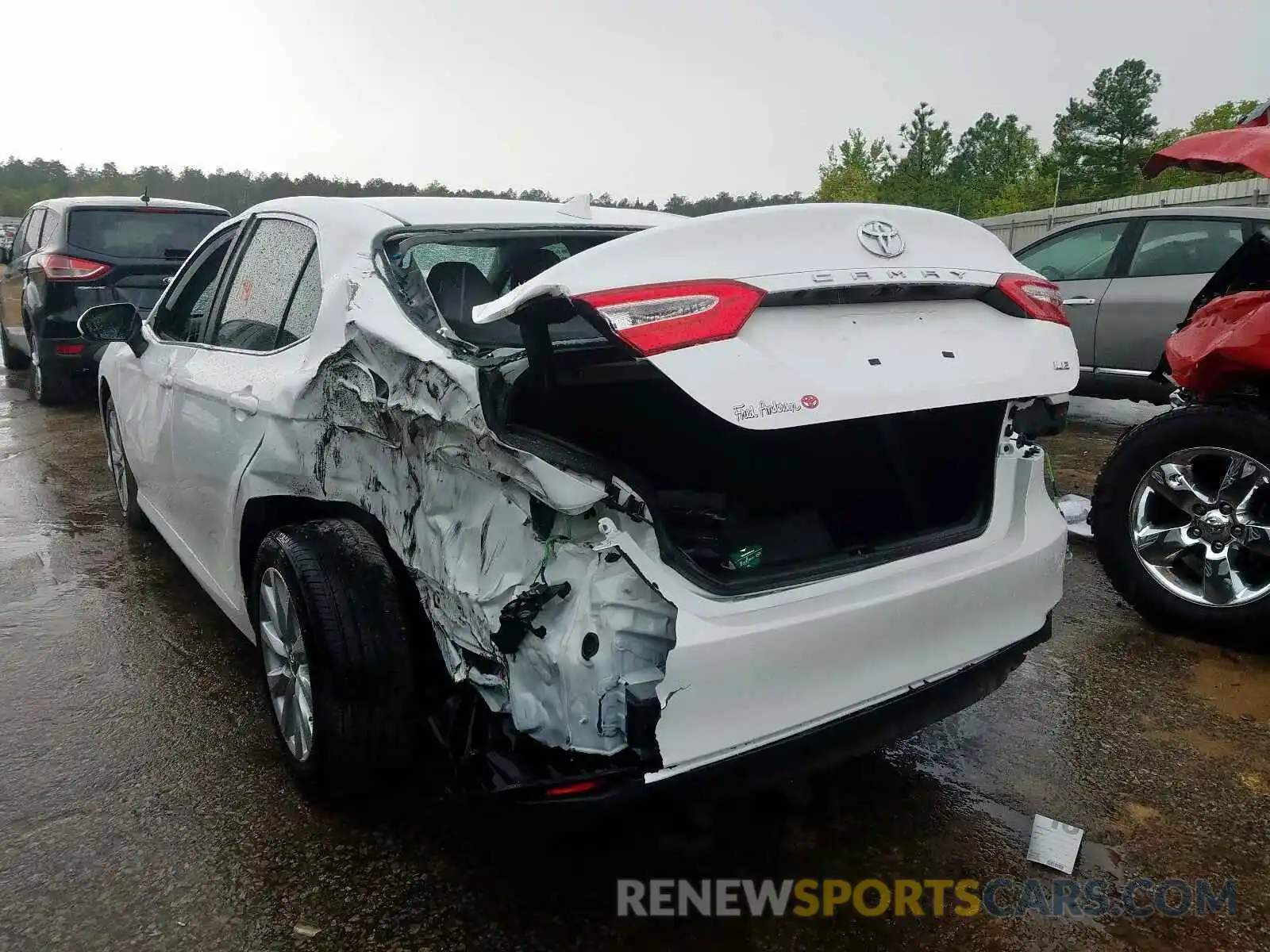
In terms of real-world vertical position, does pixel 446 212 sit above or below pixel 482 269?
above

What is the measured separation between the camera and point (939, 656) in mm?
2018

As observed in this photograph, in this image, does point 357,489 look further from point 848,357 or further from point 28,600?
point 28,600

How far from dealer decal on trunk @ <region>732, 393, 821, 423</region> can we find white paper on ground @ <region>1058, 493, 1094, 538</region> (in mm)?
3270

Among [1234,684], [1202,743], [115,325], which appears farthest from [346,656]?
[1234,684]

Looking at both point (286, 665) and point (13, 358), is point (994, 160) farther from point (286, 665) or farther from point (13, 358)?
point (286, 665)

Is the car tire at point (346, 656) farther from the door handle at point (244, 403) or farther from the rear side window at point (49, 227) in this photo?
the rear side window at point (49, 227)

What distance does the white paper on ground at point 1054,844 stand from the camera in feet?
7.11

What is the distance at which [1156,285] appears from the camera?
6.35 metres

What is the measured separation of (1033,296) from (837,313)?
596mm

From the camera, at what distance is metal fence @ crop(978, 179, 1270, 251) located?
11.5 meters

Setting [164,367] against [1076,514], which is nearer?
[164,367]

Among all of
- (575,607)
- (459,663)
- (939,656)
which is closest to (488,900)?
(459,663)

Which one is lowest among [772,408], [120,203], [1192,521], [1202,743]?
[1202,743]

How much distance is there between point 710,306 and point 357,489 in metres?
1.04
